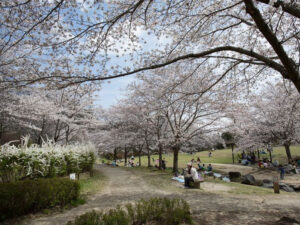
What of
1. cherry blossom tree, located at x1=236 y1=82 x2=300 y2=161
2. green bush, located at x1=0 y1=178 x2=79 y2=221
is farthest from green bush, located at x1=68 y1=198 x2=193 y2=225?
cherry blossom tree, located at x1=236 y1=82 x2=300 y2=161

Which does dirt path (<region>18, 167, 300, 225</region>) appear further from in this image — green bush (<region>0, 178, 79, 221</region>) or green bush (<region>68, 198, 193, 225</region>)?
green bush (<region>68, 198, 193, 225</region>)

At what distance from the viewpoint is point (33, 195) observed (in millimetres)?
4598

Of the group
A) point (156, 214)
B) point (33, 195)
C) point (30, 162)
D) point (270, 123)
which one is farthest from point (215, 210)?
point (270, 123)

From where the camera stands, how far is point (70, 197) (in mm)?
5602

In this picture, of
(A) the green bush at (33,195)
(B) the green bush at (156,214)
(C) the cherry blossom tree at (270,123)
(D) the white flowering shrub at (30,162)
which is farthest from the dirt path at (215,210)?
(C) the cherry blossom tree at (270,123)

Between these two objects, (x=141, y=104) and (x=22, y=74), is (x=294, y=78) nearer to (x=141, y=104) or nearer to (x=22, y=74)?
(x=22, y=74)

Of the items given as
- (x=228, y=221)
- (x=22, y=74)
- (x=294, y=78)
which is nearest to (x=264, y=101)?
(x=294, y=78)

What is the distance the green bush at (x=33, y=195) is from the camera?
420cm

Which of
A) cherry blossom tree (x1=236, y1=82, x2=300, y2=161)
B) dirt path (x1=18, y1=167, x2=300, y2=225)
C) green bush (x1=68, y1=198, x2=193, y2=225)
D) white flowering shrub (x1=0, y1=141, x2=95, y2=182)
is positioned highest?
cherry blossom tree (x1=236, y1=82, x2=300, y2=161)

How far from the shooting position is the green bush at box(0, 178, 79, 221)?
4203 mm

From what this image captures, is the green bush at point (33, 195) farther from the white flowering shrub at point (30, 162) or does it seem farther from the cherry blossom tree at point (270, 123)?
the cherry blossom tree at point (270, 123)

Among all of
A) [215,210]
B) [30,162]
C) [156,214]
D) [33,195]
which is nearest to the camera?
[156,214]

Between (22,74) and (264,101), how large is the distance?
20361 millimetres

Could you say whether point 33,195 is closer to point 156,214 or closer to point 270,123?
point 156,214
